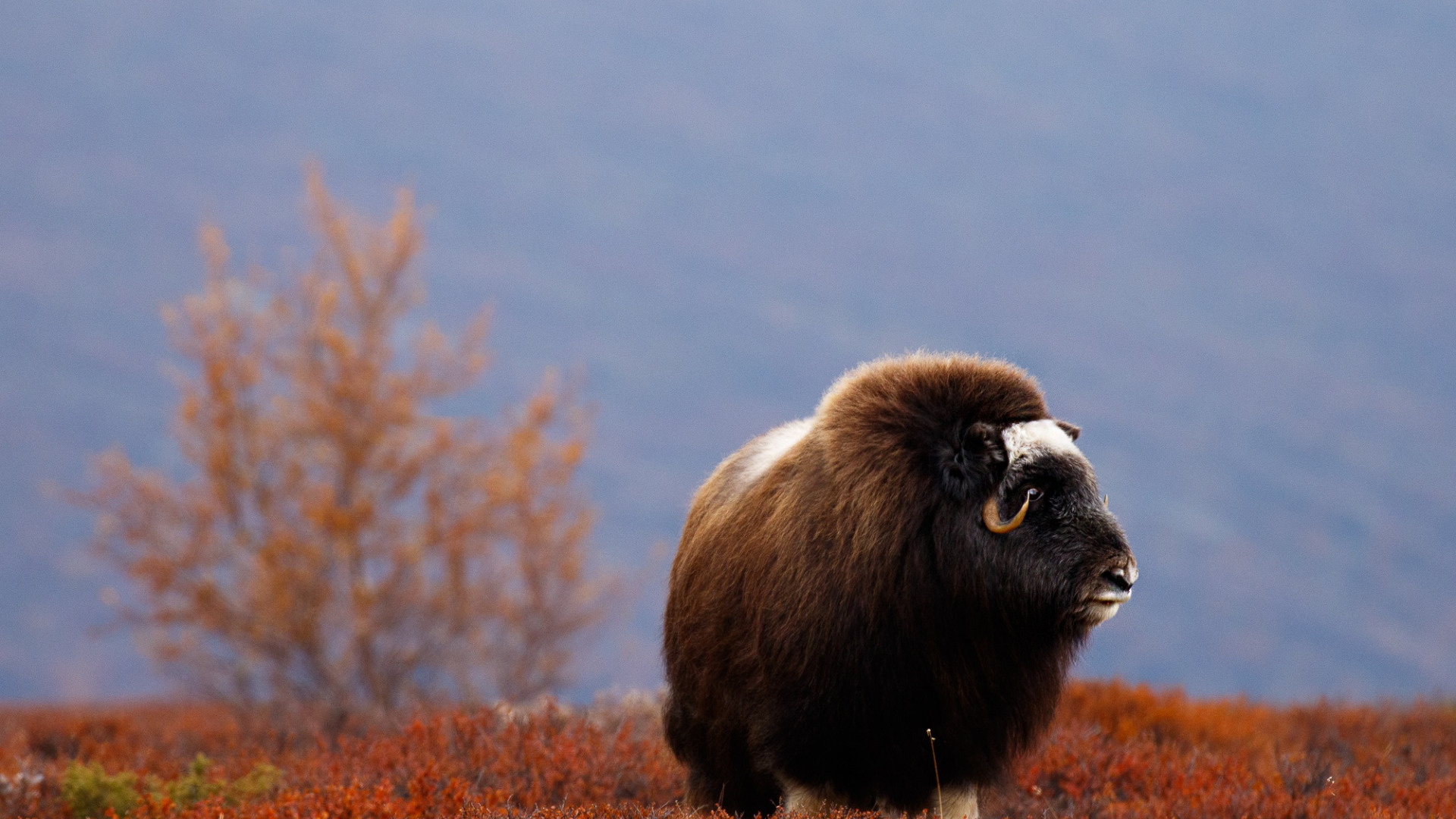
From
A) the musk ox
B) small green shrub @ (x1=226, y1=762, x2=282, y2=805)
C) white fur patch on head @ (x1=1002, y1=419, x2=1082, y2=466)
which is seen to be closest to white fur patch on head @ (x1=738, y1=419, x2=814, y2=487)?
the musk ox

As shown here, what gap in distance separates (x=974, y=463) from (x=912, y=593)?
0.50 meters

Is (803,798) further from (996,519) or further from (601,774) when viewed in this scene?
(601,774)

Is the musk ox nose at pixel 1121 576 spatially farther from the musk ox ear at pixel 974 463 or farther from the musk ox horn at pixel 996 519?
the musk ox ear at pixel 974 463

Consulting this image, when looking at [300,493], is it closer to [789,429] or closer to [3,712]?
[3,712]

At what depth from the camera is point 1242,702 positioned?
977 cm

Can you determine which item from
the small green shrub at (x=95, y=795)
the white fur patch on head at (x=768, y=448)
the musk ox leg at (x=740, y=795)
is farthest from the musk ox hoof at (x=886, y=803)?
the small green shrub at (x=95, y=795)

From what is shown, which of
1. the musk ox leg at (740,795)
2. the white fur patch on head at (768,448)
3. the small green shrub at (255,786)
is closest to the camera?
the musk ox leg at (740,795)

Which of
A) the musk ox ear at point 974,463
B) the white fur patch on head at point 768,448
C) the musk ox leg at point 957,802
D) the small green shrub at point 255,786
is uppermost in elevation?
the white fur patch on head at point 768,448

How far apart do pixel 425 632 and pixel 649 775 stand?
6.38 meters

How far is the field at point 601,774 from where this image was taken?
5109mm

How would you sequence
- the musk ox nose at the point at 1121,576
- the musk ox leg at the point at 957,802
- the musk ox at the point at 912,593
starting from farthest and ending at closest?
the musk ox leg at the point at 957,802 → the musk ox at the point at 912,593 → the musk ox nose at the point at 1121,576

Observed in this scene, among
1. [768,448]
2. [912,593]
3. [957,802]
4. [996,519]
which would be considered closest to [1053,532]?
[996,519]

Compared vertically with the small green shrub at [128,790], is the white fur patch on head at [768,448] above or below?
above

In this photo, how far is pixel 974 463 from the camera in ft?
14.9
